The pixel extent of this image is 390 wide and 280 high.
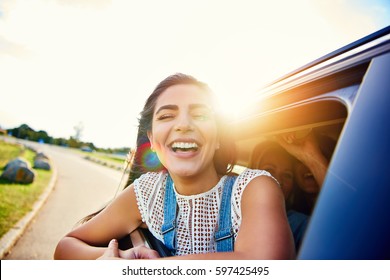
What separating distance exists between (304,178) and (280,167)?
0.70 ft

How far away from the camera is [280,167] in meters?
2.44

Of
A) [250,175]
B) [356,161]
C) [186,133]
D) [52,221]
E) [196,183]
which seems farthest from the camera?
[52,221]

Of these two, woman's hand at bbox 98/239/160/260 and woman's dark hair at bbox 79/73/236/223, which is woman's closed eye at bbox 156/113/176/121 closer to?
woman's dark hair at bbox 79/73/236/223

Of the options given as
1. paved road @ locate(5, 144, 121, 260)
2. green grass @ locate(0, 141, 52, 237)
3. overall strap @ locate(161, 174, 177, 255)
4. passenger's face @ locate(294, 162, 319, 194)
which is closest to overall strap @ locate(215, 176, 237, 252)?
overall strap @ locate(161, 174, 177, 255)

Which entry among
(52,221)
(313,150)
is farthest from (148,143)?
(52,221)

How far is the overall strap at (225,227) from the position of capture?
1398mm

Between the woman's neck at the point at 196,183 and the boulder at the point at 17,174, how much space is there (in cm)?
854

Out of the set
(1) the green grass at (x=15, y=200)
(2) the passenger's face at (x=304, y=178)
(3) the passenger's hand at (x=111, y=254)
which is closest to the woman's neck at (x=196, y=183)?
(3) the passenger's hand at (x=111, y=254)

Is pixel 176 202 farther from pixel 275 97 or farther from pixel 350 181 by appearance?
pixel 350 181

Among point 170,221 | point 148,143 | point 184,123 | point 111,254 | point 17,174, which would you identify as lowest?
point 17,174

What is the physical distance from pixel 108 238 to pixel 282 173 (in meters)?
1.48

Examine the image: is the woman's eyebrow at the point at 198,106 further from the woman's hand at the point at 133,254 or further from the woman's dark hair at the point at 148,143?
the woman's hand at the point at 133,254

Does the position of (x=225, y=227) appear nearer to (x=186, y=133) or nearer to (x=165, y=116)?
(x=186, y=133)

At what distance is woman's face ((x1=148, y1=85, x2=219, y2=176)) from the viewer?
1.53 m
